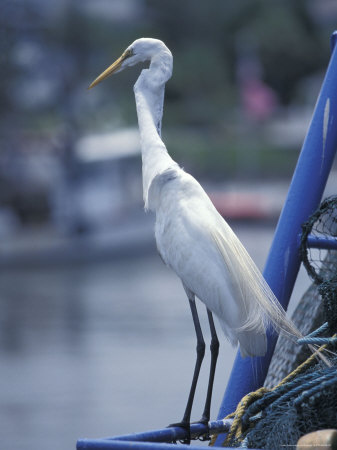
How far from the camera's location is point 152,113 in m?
2.49

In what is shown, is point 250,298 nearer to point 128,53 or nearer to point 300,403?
point 300,403

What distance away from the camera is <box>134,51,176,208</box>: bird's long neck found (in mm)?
2451

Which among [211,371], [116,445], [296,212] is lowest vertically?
[116,445]

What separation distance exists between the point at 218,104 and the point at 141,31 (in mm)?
6863

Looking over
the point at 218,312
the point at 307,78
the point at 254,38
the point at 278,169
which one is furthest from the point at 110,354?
the point at 307,78

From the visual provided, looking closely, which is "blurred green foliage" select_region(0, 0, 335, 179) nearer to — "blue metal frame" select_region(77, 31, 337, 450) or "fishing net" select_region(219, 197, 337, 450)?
"blue metal frame" select_region(77, 31, 337, 450)

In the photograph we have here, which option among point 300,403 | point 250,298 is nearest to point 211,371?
point 250,298

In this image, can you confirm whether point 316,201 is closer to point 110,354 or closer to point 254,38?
point 110,354

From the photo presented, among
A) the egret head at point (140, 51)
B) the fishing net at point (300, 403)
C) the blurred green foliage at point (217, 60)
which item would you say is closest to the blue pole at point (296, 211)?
the fishing net at point (300, 403)

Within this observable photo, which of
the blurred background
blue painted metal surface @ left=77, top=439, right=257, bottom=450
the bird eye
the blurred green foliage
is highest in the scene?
the blurred green foliage

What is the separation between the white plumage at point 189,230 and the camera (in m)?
2.37

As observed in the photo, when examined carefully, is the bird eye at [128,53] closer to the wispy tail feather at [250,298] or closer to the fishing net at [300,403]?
the wispy tail feather at [250,298]

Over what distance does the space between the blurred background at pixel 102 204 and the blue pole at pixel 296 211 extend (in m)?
2.84

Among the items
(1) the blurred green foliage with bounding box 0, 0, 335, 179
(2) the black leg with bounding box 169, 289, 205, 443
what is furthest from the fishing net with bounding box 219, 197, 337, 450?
(1) the blurred green foliage with bounding box 0, 0, 335, 179
